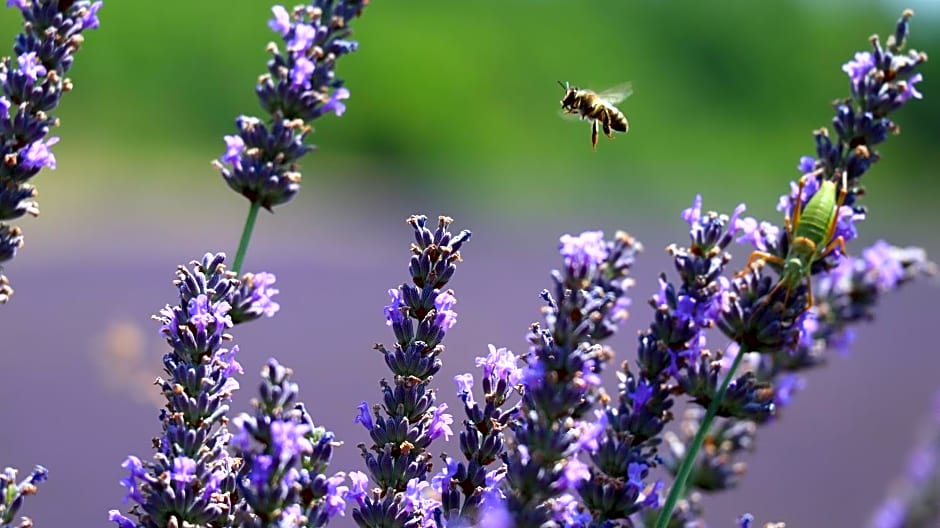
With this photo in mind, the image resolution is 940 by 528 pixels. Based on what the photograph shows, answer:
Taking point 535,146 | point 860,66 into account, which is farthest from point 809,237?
point 535,146

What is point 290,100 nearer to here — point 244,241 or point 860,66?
point 244,241

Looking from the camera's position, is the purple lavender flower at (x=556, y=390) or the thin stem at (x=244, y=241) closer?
the purple lavender flower at (x=556, y=390)

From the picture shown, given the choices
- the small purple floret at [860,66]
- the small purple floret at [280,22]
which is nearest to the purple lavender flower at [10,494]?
the small purple floret at [280,22]

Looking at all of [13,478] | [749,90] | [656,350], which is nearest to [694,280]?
[656,350]

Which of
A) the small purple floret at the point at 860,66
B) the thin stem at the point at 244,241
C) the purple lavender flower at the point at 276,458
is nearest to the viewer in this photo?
the purple lavender flower at the point at 276,458

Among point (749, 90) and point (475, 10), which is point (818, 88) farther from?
point (475, 10)

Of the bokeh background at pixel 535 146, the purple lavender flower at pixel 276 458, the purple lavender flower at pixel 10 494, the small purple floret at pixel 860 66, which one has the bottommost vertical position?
the purple lavender flower at pixel 10 494

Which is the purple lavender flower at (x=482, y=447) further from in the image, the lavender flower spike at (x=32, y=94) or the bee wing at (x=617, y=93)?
the bee wing at (x=617, y=93)
